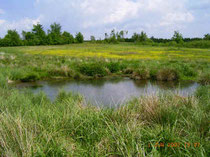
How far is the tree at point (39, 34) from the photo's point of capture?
66062 millimetres

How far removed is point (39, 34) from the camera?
71.9 metres

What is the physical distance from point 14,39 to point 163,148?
71942 millimetres

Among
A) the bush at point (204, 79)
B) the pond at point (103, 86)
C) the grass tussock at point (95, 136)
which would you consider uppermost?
the grass tussock at point (95, 136)

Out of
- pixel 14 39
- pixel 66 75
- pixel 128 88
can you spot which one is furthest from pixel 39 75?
pixel 14 39

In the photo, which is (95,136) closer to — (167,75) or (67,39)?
(167,75)

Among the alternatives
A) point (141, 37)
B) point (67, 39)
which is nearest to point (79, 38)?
point (67, 39)

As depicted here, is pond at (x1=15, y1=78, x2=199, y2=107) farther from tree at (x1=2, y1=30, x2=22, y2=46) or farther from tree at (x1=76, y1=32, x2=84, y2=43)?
tree at (x1=76, y1=32, x2=84, y2=43)

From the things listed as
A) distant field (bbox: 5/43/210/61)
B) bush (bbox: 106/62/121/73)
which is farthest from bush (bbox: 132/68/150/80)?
distant field (bbox: 5/43/210/61)

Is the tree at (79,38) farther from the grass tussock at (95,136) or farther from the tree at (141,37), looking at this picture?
the grass tussock at (95,136)

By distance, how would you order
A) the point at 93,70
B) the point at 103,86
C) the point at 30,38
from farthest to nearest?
1. the point at 30,38
2. the point at 93,70
3. the point at 103,86

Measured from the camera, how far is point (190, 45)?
5175cm

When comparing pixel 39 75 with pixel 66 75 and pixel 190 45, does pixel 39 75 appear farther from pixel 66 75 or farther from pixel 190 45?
pixel 190 45

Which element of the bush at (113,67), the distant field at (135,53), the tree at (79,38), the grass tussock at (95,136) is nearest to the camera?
the grass tussock at (95,136)

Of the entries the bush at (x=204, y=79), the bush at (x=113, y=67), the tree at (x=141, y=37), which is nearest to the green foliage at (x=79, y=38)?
the tree at (x=141, y=37)
